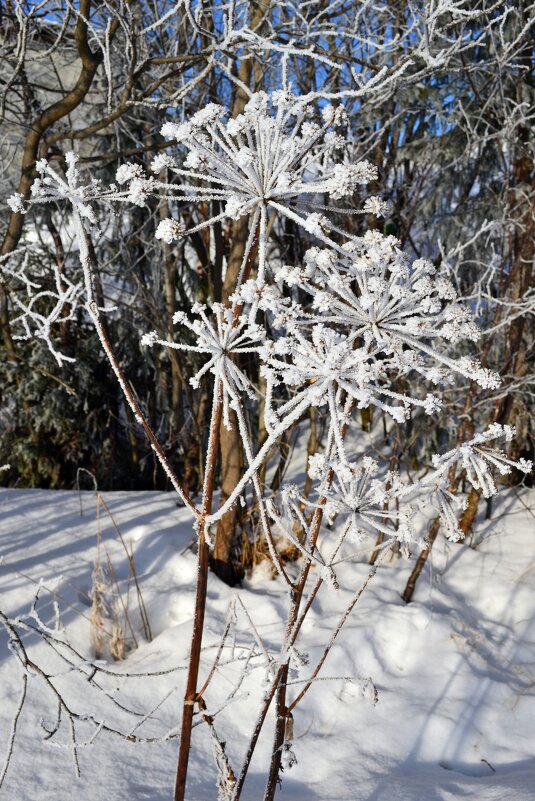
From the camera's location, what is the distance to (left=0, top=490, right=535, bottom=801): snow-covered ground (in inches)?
82.9

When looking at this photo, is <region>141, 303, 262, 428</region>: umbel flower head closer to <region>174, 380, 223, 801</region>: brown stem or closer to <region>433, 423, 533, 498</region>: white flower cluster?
<region>174, 380, 223, 801</region>: brown stem

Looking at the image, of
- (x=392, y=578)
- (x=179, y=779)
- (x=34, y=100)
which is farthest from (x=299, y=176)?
(x=34, y=100)

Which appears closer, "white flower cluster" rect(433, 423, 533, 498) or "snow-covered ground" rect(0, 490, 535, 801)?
"white flower cluster" rect(433, 423, 533, 498)

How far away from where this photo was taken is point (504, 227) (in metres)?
3.72

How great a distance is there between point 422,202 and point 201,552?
13.1 ft

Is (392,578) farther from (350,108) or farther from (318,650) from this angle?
(350,108)

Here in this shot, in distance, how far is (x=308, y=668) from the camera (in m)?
2.67

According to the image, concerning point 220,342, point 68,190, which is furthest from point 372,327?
point 68,190

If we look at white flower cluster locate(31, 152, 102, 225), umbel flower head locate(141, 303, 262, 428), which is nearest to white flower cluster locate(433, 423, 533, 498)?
umbel flower head locate(141, 303, 262, 428)

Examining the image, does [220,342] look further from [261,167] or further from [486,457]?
[486,457]

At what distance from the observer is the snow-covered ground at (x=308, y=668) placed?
2.11m

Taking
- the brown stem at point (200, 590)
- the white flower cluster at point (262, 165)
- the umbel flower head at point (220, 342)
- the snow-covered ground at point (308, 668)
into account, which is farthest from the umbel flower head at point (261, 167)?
the snow-covered ground at point (308, 668)

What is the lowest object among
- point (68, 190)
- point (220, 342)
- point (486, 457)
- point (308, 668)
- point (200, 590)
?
point (308, 668)

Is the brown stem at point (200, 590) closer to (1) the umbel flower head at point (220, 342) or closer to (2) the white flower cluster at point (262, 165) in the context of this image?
(1) the umbel flower head at point (220, 342)
